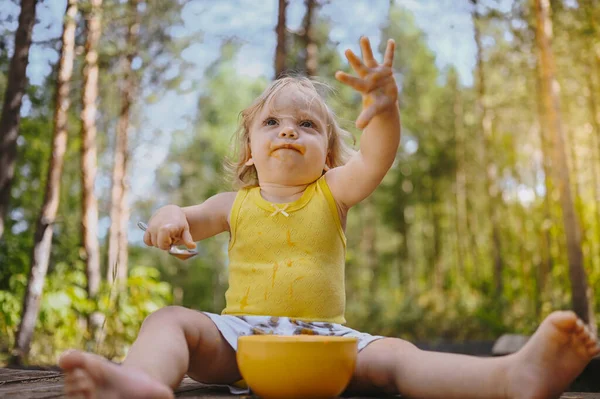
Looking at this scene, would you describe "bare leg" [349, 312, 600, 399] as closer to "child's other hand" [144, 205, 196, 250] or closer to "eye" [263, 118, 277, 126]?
"child's other hand" [144, 205, 196, 250]

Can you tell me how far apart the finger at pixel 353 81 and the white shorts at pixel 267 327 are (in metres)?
0.60

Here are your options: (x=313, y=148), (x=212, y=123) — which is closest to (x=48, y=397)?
(x=313, y=148)

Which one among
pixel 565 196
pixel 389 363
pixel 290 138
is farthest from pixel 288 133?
pixel 565 196

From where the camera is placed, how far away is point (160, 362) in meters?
1.21

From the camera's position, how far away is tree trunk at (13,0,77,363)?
379cm

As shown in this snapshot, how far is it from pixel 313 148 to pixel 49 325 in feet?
13.0

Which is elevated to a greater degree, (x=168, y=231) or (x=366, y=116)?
(x=366, y=116)

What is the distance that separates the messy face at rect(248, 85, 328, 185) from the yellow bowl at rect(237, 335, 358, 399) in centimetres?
62

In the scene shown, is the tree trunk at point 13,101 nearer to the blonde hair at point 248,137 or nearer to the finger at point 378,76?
the blonde hair at point 248,137

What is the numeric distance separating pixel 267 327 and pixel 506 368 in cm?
58

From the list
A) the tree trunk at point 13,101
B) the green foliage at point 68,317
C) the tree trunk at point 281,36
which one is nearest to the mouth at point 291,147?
the tree trunk at point 13,101

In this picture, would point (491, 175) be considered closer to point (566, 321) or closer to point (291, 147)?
point (291, 147)

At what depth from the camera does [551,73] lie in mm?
5430

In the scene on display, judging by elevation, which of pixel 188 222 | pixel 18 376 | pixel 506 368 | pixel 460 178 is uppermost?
pixel 460 178
